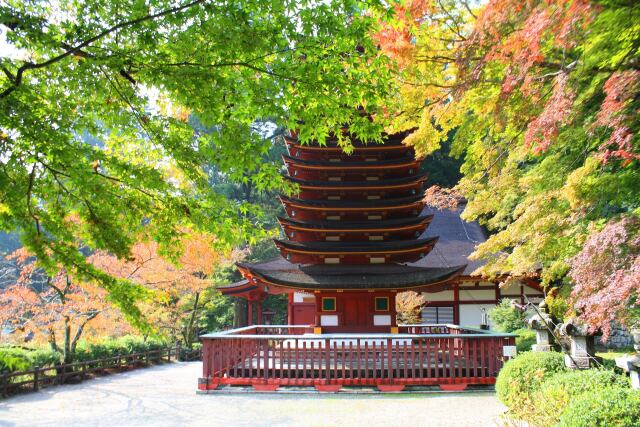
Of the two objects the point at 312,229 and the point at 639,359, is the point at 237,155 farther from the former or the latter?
the point at 312,229

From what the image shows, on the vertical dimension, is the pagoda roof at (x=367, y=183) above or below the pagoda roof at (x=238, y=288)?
above

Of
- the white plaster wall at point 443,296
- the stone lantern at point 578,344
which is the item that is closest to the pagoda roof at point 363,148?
the white plaster wall at point 443,296

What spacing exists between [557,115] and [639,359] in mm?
2406

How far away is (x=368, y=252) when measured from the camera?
14.0 meters

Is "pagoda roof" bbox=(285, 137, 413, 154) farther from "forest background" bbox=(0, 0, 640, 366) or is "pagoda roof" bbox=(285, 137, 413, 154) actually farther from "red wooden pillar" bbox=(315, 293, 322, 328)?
"forest background" bbox=(0, 0, 640, 366)

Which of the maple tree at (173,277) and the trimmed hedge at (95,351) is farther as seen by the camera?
the maple tree at (173,277)

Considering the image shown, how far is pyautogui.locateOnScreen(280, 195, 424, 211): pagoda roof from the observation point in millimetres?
14391

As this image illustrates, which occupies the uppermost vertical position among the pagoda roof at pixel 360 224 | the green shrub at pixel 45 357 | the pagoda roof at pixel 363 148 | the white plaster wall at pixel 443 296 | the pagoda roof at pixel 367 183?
the pagoda roof at pixel 363 148

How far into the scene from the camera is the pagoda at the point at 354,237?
13.2 metres

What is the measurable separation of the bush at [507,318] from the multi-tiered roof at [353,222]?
4.08 m

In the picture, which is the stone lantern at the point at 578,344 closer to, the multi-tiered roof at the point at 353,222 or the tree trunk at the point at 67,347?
the multi-tiered roof at the point at 353,222

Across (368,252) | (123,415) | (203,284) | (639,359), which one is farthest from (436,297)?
(639,359)

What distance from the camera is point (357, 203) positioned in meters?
14.6

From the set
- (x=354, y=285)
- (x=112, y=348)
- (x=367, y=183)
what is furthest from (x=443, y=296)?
(x=112, y=348)
